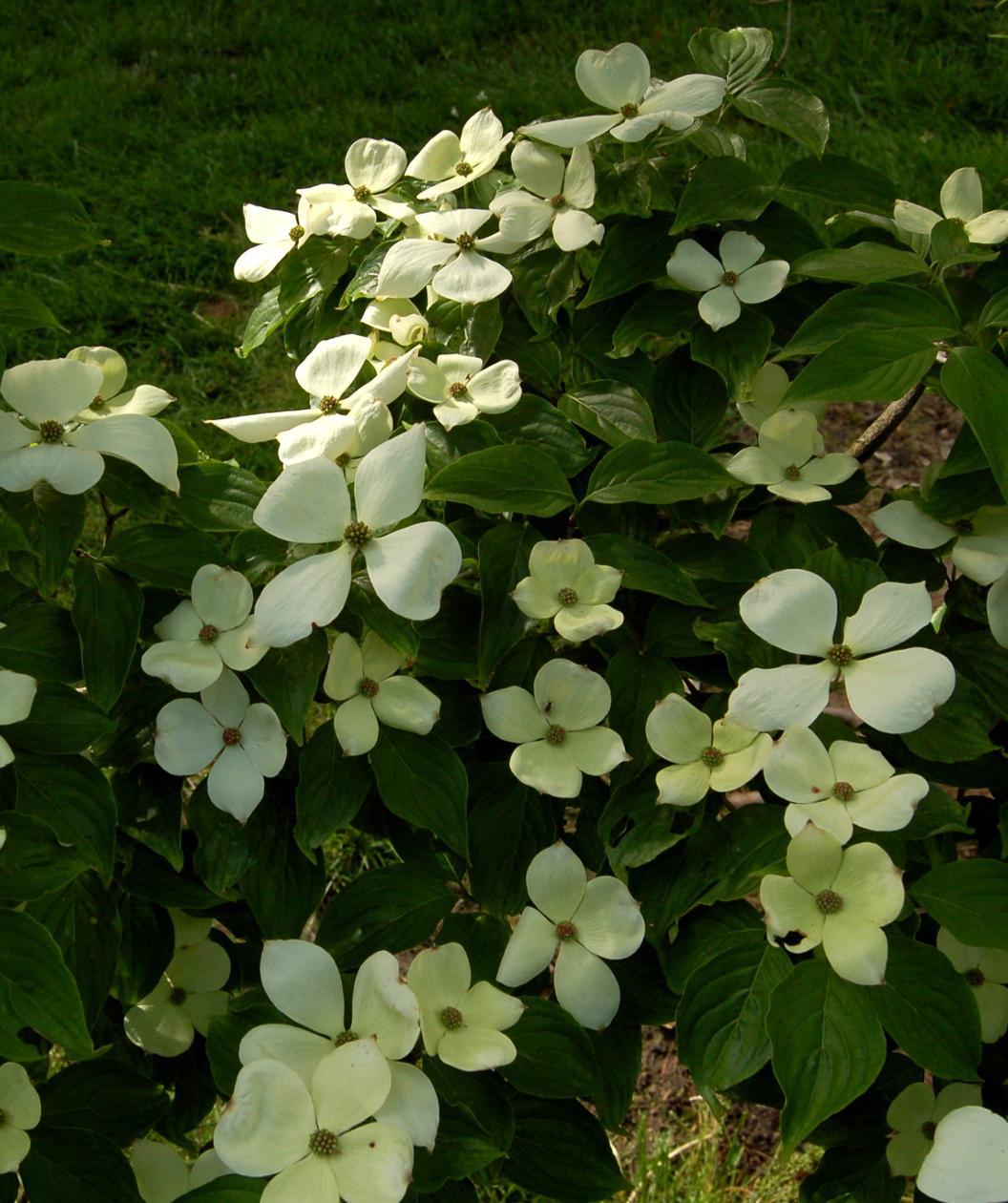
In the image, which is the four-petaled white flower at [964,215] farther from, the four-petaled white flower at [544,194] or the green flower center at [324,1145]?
the green flower center at [324,1145]

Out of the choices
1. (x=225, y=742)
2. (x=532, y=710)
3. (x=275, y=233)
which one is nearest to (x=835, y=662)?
(x=532, y=710)

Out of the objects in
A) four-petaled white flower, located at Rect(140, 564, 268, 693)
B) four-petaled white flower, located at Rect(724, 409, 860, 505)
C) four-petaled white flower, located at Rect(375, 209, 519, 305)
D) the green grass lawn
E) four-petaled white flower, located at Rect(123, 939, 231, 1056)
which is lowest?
the green grass lawn

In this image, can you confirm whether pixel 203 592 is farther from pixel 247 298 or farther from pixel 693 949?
pixel 247 298

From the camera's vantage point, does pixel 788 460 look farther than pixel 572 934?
Yes

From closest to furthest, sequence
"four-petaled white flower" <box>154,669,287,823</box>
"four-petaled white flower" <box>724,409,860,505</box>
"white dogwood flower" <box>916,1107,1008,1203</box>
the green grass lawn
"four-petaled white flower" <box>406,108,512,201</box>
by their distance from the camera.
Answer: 1. "white dogwood flower" <box>916,1107,1008,1203</box>
2. "four-petaled white flower" <box>154,669,287,823</box>
3. "four-petaled white flower" <box>724,409,860,505</box>
4. "four-petaled white flower" <box>406,108,512,201</box>
5. the green grass lawn

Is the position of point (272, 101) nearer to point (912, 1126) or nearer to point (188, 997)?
point (188, 997)

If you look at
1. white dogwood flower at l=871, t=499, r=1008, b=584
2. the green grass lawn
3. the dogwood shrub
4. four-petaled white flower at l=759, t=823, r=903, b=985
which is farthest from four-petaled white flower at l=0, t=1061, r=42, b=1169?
the green grass lawn

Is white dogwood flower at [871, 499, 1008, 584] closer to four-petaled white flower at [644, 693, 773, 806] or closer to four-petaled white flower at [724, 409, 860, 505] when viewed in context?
four-petaled white flower at [724, 409, 860, 505]
